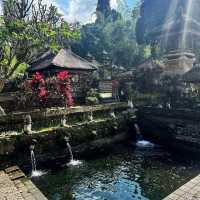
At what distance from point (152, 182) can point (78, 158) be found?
204 inches

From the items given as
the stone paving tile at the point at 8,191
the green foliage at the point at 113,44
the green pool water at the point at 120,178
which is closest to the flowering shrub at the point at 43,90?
the green pool water at the point at 120,178

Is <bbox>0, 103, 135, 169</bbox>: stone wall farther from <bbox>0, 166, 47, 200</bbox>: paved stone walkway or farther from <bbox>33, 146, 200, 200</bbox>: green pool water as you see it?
<bbox>0, 166, 47, 200</bbox>: paved stone walkway

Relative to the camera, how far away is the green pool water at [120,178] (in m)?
10.6

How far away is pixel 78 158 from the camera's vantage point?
15227 millimetres

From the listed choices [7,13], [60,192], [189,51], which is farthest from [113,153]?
[189,51]

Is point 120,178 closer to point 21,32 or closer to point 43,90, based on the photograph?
point 43,90

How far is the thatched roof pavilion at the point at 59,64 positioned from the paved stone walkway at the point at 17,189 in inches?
722

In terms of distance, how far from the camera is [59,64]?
27484 mm

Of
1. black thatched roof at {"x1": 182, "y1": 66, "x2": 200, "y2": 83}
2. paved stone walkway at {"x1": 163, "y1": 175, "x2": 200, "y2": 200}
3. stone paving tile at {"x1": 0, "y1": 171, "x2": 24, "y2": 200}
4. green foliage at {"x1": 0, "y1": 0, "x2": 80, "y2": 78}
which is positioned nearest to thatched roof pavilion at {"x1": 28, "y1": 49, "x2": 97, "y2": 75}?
green foliage at {"x1": 0, "y1": 0, "x2": 80, "y2": 78}

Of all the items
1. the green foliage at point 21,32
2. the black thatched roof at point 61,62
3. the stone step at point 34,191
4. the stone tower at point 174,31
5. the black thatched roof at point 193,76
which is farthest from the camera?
the stone tower at point 174,31

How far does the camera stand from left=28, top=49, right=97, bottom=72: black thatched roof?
2763cm

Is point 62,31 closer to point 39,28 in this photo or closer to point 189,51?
point 39,28

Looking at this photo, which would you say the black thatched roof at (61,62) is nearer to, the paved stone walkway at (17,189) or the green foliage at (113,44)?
the paved stone walkway at (17,189)

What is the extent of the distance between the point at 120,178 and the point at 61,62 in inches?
733
